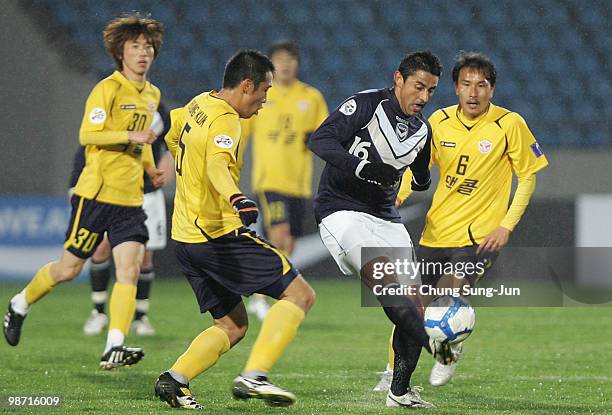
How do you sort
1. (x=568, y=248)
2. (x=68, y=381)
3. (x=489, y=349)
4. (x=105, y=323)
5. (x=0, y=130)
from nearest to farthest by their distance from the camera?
(x=68, y=381), (x=489, y=349), (x=105, y=323), (x=568, y=248), (x=0, y=130)

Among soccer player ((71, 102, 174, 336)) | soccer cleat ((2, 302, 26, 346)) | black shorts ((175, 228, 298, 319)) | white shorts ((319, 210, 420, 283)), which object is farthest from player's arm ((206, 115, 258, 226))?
soccer player ((71, 102, 174, 336))

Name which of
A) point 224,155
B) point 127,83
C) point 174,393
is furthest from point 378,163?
point 127,83

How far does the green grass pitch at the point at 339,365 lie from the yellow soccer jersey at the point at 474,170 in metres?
0.84

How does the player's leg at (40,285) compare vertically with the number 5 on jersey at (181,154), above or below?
below

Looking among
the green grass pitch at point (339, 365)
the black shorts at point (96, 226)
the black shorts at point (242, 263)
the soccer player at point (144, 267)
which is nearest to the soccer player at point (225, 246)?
the black shorts at point (242, 263)

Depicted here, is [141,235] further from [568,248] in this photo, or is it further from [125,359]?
[568,248]

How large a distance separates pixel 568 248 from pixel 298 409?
7004 millimetres

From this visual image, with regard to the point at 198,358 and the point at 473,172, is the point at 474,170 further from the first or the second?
the point at 198,358

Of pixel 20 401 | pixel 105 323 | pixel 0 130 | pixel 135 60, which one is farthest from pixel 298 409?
pixel 0 130

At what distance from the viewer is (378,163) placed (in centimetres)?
531

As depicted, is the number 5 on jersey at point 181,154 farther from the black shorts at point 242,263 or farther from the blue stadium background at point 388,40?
the blue stadium background at point 388,40

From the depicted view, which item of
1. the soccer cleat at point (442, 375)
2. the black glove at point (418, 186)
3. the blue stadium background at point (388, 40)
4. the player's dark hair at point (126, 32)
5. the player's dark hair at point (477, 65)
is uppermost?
the blue stadium background at point (388, 40)

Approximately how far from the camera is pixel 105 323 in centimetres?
883

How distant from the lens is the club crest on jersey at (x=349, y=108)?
5589mm
